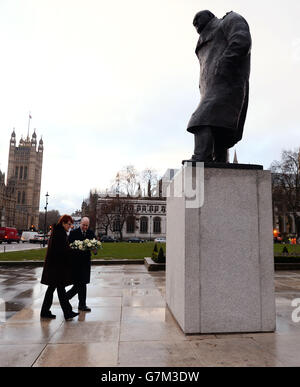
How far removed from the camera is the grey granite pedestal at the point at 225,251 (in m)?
4.25

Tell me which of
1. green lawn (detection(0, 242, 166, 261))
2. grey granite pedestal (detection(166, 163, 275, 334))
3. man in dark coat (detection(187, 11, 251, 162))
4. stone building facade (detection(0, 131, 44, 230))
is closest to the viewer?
grey granite pedestal (detection(166, 163, 275, 334))

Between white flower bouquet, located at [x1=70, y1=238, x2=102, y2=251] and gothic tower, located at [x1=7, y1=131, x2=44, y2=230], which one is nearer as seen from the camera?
white flower bouquet, located at [x1=70, y1=238, x2=102, y2=251]

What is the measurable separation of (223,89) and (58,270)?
13.7 feet

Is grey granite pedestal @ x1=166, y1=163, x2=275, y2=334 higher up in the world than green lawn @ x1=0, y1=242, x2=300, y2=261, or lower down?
higher up

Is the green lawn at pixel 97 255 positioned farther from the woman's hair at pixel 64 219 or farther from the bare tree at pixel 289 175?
the bare tree at pixel 289 175

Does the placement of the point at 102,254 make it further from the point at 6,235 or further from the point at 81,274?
the point at 6,235

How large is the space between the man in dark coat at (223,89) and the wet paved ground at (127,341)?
2695 mm

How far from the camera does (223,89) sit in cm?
476

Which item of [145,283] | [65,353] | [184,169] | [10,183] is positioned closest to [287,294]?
[145,283]

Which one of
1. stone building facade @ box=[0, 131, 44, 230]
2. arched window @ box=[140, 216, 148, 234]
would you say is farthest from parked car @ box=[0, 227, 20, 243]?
stone building facade @ box=[0, 131, 44, 230]

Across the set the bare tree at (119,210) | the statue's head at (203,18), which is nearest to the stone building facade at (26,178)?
the bare tree at (119,210)

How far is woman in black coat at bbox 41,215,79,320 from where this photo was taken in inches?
200

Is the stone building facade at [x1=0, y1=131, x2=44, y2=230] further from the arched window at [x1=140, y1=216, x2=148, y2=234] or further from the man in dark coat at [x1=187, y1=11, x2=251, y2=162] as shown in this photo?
the man in dark coat at [x1=187, y1=11, x2=251, y2=162]

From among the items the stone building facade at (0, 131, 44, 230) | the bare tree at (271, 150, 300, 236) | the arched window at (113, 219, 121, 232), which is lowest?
the arched window at (113, 219, 121, 232)
